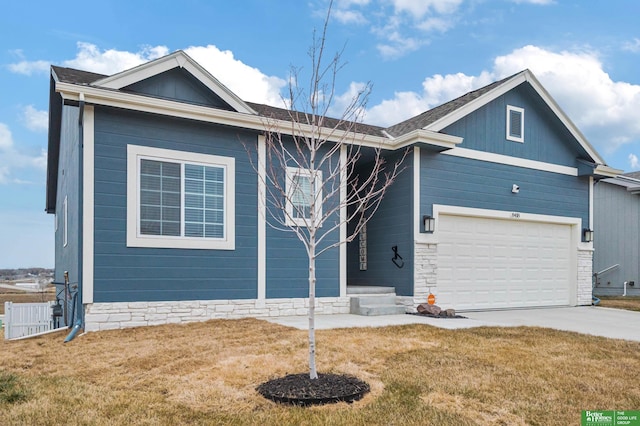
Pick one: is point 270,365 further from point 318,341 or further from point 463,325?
point 463,325

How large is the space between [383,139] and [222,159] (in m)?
3.42

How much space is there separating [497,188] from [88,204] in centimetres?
872

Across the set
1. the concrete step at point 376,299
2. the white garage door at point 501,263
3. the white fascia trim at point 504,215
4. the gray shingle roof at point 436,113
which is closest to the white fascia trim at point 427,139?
the gray shingle roof at point 436,113

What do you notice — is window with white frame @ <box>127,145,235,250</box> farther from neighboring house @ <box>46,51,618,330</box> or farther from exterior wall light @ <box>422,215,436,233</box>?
exterior wall light @ <box>422,215,436,233</box>

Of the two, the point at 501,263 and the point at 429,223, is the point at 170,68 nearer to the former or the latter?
the point at 429,223

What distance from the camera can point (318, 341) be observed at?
6410 millimetres

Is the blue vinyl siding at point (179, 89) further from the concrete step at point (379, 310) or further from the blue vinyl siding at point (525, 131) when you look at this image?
the blue vinyl siding at point (525, 131)

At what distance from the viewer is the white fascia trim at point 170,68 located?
315 inches

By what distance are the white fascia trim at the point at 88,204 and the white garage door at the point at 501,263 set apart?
6876mm

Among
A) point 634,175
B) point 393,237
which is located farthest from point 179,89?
point 634,175

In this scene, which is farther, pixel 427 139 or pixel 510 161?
pixel 510 161

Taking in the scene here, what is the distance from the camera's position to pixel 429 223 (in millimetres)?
10188

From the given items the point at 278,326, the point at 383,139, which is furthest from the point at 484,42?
the point at 278,326

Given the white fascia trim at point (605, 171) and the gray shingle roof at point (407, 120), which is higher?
the gray shingle roof at point (407, 120)
